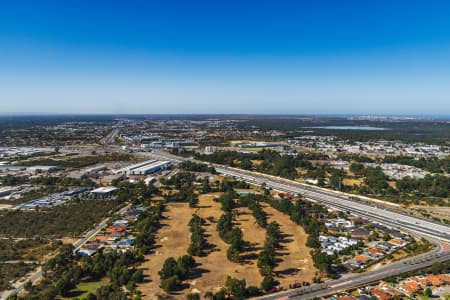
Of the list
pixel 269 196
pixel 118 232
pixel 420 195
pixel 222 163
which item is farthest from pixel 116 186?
pixel 420 195

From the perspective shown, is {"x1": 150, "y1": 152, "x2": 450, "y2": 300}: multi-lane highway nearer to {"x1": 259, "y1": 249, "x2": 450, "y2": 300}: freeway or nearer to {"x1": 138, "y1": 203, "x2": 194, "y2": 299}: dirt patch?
{"x1": 259, "y1": 249, "x2": 450, "y2": 300}: freeway

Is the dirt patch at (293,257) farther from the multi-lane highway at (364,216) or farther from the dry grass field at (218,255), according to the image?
the multi-lane highway at (364,216)

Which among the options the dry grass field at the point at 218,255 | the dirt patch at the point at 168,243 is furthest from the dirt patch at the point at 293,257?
the dirt patch at the point at 168,243

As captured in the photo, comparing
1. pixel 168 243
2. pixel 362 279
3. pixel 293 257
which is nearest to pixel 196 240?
pixel 168 243

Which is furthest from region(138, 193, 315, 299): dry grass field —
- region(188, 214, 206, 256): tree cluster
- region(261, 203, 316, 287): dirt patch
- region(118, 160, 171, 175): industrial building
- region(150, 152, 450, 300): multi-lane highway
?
region(118, 160, 171, 175): industrial building

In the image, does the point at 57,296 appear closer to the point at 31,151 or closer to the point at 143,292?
the point at 143,292

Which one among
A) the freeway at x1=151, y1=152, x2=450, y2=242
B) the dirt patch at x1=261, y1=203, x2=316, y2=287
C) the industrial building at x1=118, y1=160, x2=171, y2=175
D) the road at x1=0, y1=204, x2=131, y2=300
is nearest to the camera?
the road at x1=0, y1=204, x2=131, y2=300
